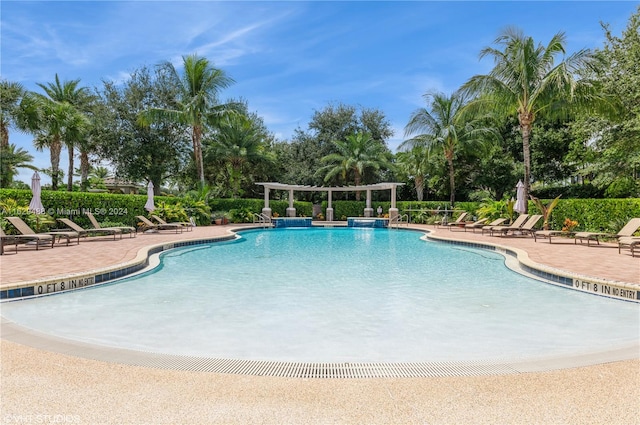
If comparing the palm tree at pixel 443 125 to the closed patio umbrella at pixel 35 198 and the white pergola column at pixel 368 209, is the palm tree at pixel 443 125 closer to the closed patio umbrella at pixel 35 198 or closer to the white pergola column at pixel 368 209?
the white pergola column at pixel 368 209

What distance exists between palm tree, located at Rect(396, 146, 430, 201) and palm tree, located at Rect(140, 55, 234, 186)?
1416cm

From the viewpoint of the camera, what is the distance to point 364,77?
2605cm

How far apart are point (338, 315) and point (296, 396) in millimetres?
2923

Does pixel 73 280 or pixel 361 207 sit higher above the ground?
pixel 361 207

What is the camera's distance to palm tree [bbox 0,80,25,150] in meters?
24.8

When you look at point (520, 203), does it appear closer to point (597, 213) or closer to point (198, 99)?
point (597, 213)

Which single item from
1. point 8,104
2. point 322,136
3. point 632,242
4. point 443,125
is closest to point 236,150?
point 322,136

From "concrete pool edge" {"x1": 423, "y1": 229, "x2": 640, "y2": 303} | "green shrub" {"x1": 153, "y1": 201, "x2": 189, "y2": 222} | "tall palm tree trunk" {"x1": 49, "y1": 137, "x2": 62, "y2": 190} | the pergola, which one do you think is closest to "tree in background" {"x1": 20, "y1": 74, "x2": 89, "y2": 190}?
"tall palm tree trunk" {"x1": 49, "y1": 137, "x2": 62, "y2": 190}

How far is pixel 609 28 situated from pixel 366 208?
17.7m

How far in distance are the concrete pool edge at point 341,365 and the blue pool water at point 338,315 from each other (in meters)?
0.48

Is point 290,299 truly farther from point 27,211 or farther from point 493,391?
point 27,211

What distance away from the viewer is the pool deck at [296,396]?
244 centimetres

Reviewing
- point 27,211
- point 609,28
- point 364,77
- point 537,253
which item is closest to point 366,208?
point 364,77

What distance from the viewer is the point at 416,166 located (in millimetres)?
30391
